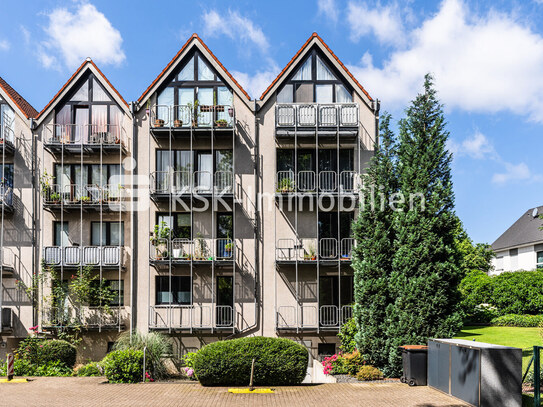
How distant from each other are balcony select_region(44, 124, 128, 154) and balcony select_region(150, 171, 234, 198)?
7.52ft

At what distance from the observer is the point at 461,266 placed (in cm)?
1759

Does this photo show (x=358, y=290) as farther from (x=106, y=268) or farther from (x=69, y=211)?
(x=69, y=211)

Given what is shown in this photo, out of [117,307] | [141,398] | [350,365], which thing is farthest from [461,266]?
[117,307]

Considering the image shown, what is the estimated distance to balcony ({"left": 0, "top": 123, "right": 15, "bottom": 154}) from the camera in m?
21.8

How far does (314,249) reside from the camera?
21.4 m

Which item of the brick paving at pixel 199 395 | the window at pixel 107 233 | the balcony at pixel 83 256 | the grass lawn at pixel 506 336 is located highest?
the window at pixel 107 233

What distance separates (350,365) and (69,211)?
14.0 meters

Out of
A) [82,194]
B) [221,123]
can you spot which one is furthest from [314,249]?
[82,194]

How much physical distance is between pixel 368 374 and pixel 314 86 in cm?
1246

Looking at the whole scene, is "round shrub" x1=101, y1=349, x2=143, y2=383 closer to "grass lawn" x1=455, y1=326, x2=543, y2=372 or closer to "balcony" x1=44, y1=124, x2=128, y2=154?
"balcony" x1=44, y1=124, x2=128, y2=154

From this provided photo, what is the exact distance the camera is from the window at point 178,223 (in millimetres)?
21891

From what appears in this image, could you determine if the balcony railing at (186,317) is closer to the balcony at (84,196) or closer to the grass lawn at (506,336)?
the balcony at (84,196)

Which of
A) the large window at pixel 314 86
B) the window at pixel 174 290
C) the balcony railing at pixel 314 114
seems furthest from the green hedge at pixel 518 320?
the window at pixel 174 290

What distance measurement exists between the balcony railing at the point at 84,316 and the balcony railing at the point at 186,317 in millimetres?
1521
